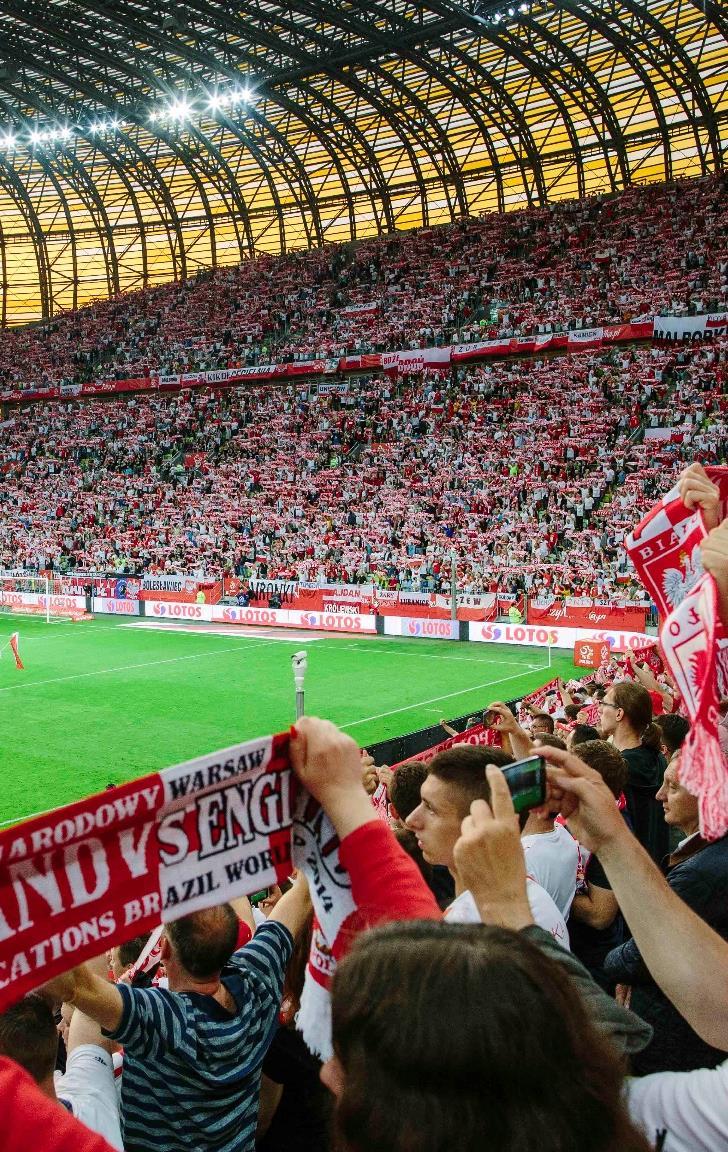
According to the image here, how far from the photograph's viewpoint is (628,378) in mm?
34500

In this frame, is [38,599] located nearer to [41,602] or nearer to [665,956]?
[41,602]

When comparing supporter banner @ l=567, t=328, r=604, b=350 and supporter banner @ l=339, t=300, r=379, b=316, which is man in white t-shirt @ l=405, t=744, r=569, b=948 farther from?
supporter banner @ l=339, t=300, r=379, b=316

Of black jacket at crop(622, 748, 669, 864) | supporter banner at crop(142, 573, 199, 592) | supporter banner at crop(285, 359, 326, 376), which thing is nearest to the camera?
black jacket at crop(622, 748, 669, 864)

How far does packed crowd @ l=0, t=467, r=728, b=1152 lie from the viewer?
4.07 feet

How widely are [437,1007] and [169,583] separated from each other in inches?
1418

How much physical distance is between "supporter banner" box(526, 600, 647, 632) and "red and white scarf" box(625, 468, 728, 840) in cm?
2097

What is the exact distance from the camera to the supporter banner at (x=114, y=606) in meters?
36.5

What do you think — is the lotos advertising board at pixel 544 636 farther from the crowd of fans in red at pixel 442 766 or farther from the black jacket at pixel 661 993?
the black jacket at pixel 661 993

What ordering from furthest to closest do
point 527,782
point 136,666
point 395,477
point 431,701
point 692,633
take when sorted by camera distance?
point 395,477 → point 136,666 → point 431,701 → point 692,633 → point 527,782

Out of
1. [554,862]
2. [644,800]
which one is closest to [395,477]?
[644,800]

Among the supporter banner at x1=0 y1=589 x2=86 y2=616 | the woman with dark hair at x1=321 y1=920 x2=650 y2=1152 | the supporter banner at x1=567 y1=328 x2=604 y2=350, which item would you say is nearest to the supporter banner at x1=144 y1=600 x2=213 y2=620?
the supporter banner at x1=0 y1=589 x2=86 y2=616

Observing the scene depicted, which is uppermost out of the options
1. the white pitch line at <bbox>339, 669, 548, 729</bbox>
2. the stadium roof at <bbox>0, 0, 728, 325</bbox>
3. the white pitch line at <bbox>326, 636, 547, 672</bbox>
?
the stadium roof at <bbox>0, 0, 728, 325</bbox>

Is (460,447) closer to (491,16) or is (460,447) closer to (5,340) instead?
(491,16)

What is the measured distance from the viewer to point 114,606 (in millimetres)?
37031
